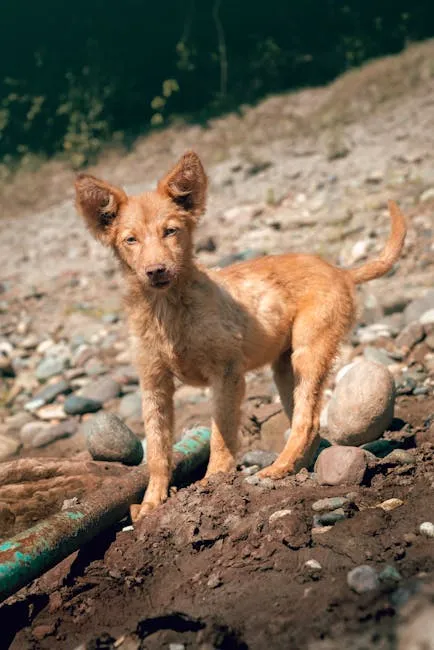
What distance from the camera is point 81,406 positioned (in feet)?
28.4

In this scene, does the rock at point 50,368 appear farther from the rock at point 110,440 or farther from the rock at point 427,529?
the rock at point 427,529

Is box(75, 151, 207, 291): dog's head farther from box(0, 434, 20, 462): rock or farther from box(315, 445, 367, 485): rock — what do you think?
box(0, 434, 20, 462): rock

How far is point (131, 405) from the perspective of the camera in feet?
27.4

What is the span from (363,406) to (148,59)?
57.6 ft

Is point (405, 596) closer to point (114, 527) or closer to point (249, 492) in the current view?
point (249, 492)

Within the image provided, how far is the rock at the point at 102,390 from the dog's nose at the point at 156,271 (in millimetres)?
4259

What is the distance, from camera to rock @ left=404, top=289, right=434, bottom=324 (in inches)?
333

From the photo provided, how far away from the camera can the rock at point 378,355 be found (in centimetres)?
754

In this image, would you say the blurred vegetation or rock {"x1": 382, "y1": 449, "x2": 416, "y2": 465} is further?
the blurred vegetation

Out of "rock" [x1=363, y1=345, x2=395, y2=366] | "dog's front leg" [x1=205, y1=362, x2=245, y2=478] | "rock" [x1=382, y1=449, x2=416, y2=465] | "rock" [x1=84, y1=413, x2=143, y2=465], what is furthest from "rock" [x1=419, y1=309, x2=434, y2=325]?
"rock" [x1=84, y1=413, x2=143, y2=465]

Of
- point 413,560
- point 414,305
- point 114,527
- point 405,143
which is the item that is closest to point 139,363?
point 114,527

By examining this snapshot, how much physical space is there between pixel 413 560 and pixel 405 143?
12.1 metres

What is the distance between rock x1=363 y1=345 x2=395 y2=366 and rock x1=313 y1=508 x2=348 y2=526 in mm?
3600

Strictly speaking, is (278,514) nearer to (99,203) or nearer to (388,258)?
(99,203)
